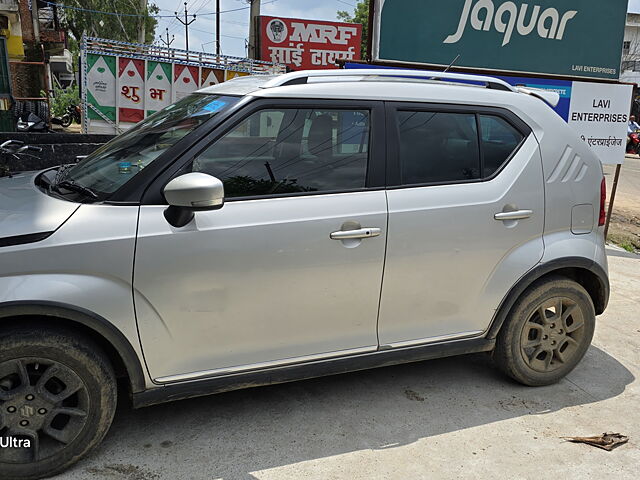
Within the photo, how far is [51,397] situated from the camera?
8.34 feet

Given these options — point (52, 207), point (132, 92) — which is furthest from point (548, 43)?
point (132, 92)

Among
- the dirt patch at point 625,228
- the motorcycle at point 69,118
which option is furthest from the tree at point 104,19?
the dirt patch at point 625,228

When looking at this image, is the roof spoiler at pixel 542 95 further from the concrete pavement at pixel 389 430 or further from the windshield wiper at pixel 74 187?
the windshield wiper at pixel 74 187

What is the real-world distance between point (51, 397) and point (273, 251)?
1.18 m

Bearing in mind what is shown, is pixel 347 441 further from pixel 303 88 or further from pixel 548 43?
pixel 548 43

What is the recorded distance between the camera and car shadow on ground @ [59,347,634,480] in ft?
9.37

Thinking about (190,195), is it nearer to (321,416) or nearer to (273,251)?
(273,251)

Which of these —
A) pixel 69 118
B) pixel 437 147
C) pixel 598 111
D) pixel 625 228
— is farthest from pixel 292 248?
pixel 69 118

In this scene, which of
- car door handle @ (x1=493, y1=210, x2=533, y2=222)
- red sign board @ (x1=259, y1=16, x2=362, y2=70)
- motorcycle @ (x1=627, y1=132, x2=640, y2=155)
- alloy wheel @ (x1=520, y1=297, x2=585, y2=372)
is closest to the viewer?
car door handle @ (x1=493, y1=210, x2=533, y2=222)

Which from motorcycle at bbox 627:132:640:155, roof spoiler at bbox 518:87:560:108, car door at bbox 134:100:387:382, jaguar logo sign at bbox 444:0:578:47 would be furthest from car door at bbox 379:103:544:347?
motorcycle at bbox 627:132:640:155

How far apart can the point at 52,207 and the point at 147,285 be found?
0.57 m

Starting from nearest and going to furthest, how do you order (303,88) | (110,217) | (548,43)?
(110,217) → (303,88) → (548,43)

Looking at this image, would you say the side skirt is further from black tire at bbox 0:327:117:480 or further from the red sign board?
the red sign board

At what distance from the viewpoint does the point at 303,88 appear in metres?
3.06
